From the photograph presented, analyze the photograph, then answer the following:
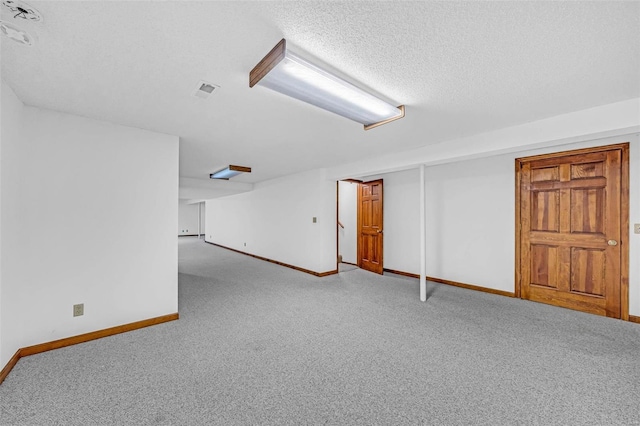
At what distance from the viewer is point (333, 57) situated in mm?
1671

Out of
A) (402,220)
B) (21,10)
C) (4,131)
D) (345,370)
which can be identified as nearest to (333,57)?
(21,10)

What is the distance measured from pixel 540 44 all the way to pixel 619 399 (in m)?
2.46

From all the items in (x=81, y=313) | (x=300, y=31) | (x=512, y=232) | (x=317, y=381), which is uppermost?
(x=300, y=31)

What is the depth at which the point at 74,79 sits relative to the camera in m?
1.97

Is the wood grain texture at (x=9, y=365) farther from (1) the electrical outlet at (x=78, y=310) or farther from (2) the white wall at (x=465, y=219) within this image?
(2) the white wall at (x=465, y=219)

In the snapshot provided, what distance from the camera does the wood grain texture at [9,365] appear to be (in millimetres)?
2019

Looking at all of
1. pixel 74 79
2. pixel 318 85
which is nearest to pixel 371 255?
pixel 318 85

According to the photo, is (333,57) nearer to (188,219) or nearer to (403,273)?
(403,273)

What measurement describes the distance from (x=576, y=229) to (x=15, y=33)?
18.9ft

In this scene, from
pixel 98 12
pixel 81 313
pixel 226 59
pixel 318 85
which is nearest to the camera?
pixel 98 12

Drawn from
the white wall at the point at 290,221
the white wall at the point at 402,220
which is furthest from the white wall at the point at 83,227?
the white wall at the point at 402,220

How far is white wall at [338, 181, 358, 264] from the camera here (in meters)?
6.68

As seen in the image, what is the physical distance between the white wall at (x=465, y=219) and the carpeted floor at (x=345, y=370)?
833mm

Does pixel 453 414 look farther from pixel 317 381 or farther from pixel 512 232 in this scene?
pixel 512 232
